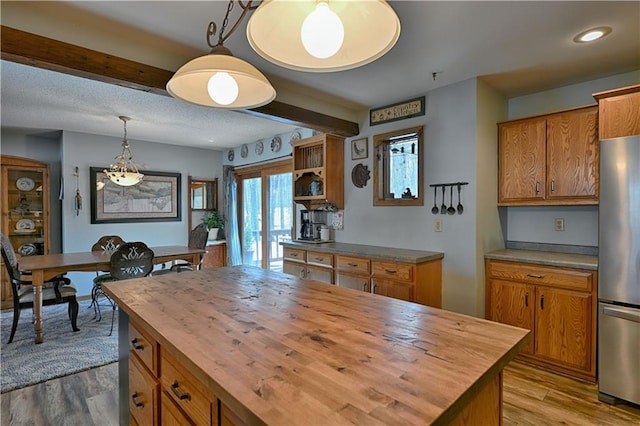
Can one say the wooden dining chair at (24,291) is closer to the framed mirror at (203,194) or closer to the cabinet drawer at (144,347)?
the cabinet drawer at (144,347)

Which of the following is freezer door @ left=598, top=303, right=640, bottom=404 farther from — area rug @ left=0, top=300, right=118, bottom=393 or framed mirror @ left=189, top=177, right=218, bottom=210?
framed mirror @ left=189, top=177, right=218, bottom=210

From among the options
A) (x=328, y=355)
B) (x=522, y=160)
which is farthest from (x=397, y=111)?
(x=328, y=355)

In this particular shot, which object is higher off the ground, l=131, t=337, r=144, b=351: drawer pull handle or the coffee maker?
the coffee maker

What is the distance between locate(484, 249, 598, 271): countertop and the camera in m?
2.50

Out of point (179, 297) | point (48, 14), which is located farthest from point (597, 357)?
point (48, 14)

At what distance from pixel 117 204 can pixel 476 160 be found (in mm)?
5305

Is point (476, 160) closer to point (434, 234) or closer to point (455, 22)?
point (434, 234)

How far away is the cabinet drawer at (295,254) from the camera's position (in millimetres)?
3934

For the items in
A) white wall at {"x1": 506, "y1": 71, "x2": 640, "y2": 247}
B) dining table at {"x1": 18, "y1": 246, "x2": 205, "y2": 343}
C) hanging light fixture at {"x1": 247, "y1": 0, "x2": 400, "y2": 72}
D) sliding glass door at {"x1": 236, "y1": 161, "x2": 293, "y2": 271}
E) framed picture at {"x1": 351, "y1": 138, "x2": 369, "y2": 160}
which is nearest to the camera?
hanging light fixture at {"x1": 247, "y1": 0, "x2": 400, "y2": 72}

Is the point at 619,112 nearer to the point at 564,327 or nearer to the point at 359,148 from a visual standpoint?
the point at 564,327

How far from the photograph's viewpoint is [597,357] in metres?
2.42

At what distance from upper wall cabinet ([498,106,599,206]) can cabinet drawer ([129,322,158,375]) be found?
3.16 m

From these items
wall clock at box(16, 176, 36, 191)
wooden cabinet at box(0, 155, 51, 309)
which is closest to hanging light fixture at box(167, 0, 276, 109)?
wooden cabinet at box(0, 155, 51, 309)

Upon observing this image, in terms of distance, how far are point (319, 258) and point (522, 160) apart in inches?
88.5
